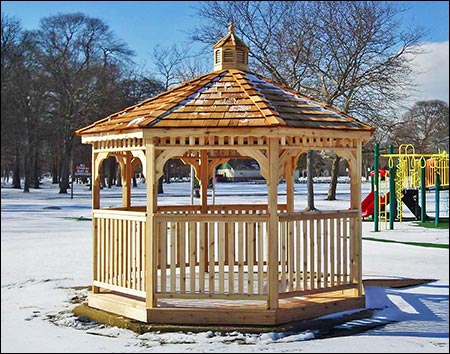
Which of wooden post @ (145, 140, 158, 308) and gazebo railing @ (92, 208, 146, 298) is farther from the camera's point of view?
gazebo railing @ (92, 208, 146, 298)

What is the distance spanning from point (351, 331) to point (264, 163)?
7.48ft

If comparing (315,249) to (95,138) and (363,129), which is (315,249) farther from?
(95,138)

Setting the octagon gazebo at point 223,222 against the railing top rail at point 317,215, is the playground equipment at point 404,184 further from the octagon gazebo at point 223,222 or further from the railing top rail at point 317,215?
the octagon gazebo at point 223,222

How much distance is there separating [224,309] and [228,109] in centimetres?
252

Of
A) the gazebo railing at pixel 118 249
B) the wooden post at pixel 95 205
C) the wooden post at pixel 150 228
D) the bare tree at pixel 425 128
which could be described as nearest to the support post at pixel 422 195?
the bare tree at pixel 425 128

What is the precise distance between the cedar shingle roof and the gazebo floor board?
2.24m

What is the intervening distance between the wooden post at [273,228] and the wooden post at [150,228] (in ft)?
4.66

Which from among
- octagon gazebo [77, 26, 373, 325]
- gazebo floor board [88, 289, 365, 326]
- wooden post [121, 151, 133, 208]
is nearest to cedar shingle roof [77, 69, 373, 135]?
octagon gazebo [77, 26, 373, 325]

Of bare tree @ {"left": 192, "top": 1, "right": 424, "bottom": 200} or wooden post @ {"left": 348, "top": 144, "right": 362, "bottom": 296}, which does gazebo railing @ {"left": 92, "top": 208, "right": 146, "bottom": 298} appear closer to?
wooden post @ {"left": 348, "top": 144, "right": 362, "bottom": 296}

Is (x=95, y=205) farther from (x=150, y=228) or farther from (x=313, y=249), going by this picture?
(x=313, y=249)

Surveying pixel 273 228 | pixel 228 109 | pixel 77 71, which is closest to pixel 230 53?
pixel 228 109

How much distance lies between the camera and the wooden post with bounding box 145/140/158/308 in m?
7.46

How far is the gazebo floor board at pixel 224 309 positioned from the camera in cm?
729

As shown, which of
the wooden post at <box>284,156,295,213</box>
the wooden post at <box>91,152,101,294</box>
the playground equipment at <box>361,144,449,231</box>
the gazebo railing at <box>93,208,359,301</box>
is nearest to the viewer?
the gazebo railing at <box>93,208,359,301</box>
